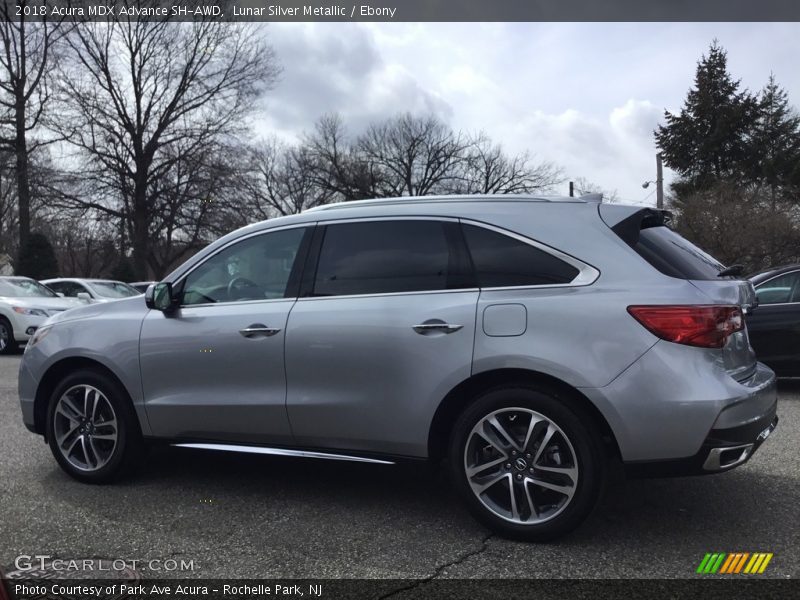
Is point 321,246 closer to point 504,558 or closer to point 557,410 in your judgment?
point 557,410

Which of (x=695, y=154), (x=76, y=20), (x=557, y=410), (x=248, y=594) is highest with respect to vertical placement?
(x=76, y=20)

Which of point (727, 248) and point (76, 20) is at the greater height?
point (76, 20)

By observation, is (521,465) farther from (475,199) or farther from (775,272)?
(775,272)

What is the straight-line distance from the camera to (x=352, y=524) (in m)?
3.86

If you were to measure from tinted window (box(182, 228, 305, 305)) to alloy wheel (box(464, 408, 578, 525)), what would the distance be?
147cm

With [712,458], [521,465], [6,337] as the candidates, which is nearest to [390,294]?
[521,465]

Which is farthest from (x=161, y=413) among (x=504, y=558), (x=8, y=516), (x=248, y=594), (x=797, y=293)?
(x=797, y=293)

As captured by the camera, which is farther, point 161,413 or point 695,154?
point 695,154

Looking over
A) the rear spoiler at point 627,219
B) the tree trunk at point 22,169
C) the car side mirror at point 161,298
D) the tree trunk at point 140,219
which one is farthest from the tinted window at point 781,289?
the tree trunk at point 140,219

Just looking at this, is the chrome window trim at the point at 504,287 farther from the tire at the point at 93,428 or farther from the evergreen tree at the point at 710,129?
the evergreen tree at the point at 710,129

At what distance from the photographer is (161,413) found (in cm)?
439

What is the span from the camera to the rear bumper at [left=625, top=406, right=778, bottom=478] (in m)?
3.25

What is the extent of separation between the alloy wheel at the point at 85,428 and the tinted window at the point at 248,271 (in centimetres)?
90

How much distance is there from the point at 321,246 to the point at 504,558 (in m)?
1.99
